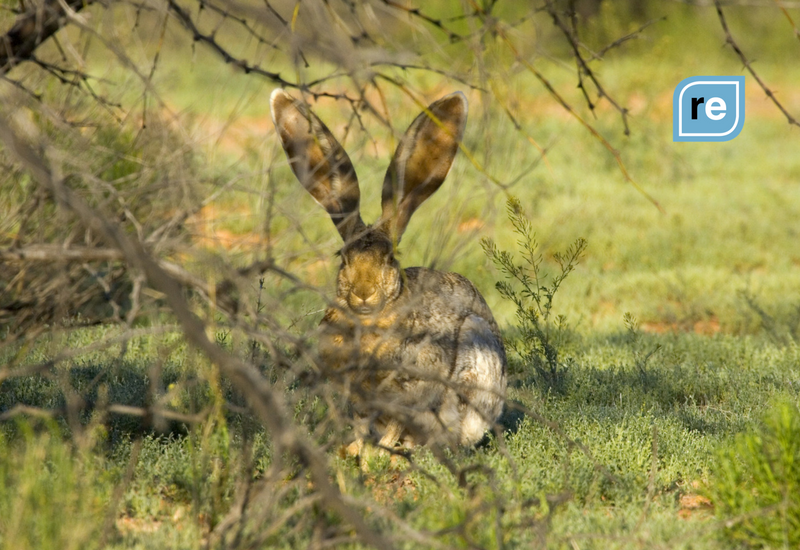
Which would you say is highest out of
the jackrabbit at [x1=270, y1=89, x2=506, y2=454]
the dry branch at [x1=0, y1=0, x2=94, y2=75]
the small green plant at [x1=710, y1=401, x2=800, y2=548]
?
the dry branch at [x1=0, y1=0, x2=94, y2=75]

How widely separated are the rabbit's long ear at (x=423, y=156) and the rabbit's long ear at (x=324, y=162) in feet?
0.57

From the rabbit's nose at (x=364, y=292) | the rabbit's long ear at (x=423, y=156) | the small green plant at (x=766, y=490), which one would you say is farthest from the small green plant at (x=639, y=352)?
the rabbit's nose at (x=364, y=292)

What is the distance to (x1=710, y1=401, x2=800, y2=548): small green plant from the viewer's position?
2857 mm

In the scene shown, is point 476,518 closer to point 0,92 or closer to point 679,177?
point 0,92

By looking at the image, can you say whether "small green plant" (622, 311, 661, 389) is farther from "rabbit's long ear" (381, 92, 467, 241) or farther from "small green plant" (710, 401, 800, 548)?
"rabbit's long ear" (381, 92, 467, 241)

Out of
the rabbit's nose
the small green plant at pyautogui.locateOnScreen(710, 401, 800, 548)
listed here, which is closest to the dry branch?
the rabbit's nose

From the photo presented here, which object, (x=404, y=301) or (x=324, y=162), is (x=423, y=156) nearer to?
(x=324, y=162)

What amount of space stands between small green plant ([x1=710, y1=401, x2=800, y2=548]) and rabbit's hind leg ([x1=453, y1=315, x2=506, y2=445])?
3.29 feet

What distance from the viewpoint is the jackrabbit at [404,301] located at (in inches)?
140

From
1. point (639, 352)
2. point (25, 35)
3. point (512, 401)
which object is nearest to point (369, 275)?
point (512, 401)

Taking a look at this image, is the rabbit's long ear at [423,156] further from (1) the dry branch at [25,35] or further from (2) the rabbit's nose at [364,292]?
(1) the dry branch at [25,35]

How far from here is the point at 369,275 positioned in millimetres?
3566

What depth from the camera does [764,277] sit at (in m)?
7.57

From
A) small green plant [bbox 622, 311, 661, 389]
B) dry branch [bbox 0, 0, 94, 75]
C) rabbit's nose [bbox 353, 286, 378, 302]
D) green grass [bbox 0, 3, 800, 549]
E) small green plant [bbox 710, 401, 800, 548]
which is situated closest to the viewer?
green grass [bbox 0, 3, 800, 549]
